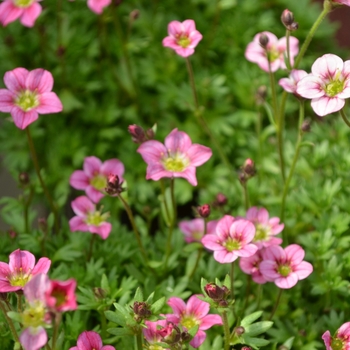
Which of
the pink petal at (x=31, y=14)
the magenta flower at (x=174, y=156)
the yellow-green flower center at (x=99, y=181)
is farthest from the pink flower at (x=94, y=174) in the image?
the pink petal at (x=31, y=14)

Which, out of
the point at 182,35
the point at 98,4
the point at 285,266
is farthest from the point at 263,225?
the point at 98,4

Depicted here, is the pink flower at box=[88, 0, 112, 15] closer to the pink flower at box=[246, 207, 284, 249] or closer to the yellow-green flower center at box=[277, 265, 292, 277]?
the pink flower at box=[246, 207, 284, 249]

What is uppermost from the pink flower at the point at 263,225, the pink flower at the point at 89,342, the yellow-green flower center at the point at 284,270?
the pink flower at the point at 89,342

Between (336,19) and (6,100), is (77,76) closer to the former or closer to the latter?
(6,100)

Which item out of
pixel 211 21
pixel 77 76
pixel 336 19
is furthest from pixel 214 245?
pixel 336 19

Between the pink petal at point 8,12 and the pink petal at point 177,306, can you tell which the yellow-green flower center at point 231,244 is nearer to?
the pink petal at point 177,306

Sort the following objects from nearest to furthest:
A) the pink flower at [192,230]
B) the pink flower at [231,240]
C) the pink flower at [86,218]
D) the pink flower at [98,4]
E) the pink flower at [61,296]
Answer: the pink flower at [61,296]
the pink flower at [231,240]
the pink flower at [86,218]
the pink flower at [192,230]
the pink flower at [98,4]

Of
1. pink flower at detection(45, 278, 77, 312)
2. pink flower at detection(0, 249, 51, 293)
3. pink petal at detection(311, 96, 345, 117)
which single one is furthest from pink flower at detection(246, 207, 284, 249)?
pink flower at detection(45, 278, 77, 312)
